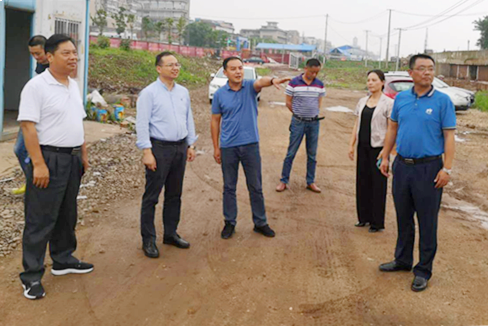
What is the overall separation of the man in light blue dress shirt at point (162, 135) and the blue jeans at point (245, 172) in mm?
550

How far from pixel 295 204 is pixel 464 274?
2671 mm

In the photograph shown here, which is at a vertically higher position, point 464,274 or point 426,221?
point 426,221

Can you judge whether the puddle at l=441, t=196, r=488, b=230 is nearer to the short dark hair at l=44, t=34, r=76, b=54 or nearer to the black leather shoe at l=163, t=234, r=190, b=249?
the black leather shoe at l=163, t=234, r=190, b=249

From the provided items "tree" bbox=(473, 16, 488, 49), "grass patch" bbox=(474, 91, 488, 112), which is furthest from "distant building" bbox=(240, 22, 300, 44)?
"grass patch" bbox=(474, 91, 488, 112)

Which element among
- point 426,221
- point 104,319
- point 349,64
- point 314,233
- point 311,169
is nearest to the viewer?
point 104,319

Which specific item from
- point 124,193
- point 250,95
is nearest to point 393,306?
point 250,95

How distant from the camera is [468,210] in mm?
6840

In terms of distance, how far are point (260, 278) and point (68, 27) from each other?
9.13m

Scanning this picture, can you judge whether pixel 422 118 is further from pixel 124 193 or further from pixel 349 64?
pixel 349 64

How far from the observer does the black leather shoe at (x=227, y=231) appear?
17.9ft

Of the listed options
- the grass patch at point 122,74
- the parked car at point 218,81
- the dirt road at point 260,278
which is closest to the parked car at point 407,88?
the parked car at point 218,81

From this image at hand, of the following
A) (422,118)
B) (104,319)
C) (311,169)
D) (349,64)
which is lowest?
(104,319)

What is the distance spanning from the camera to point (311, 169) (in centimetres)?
752

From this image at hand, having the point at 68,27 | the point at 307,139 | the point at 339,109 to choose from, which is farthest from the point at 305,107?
the point at 339,109
